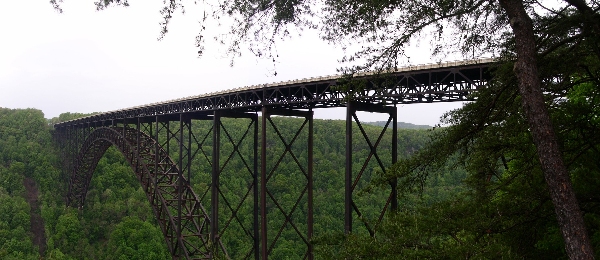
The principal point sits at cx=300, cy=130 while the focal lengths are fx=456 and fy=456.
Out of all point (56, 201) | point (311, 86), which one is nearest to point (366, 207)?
point (311, 86)

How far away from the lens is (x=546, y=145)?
4.76 meters

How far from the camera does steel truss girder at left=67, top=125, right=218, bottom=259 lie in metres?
19.6

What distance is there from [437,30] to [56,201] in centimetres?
4096

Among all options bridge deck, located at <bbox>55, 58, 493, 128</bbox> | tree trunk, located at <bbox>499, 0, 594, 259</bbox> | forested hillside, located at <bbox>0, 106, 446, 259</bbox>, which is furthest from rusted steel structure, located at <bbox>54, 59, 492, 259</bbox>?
forested hillside, located at <bbox>0, 106, 446, 259</bbox>

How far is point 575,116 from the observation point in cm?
619

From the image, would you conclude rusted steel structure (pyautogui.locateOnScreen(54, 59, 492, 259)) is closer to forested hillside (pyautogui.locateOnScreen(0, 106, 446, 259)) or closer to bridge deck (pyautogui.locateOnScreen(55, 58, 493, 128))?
bridge deck (pyautogui.locateOnScreen(55, 58, 493, 128))

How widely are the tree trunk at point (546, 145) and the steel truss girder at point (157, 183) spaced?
11.6 metres

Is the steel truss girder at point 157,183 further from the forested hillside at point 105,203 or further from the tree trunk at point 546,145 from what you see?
the tree trunk at point 546,145

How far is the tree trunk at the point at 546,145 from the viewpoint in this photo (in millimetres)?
4512

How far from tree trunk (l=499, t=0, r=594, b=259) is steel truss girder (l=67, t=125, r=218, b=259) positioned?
11.6 m

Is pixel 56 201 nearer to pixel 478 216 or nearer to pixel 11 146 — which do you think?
pixel 11 146

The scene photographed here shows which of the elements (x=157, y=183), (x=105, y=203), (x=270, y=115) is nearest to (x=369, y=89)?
(x=270, y=115)

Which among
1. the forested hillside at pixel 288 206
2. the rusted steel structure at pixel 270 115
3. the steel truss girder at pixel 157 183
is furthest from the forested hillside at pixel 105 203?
the rusted steel structure at pixel 270 115

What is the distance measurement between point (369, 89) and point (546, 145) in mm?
5892
